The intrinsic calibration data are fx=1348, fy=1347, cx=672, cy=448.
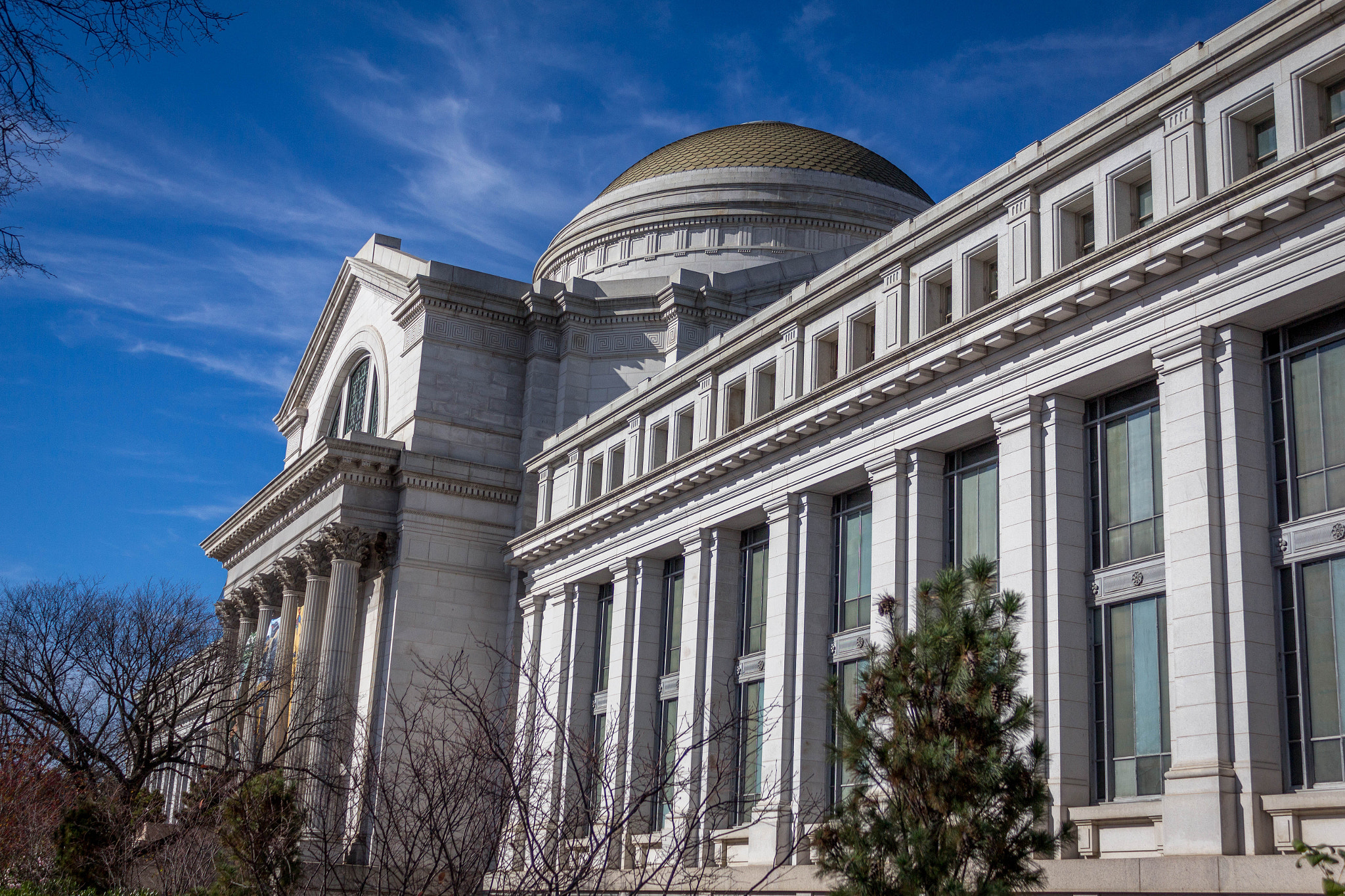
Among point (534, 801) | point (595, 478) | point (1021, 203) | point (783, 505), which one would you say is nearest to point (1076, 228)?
point (1021, 203)

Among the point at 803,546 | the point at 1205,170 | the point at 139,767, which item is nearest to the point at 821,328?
the point at 803,546

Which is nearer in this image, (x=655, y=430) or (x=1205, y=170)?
(x=1205, y=170)

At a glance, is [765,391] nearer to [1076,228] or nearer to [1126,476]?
[1076,228]

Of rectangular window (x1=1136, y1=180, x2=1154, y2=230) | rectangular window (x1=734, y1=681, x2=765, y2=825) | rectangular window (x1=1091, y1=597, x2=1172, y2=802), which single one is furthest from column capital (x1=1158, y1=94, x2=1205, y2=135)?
rectangular window (x1=734, y1=681, x2=765, y2=825)

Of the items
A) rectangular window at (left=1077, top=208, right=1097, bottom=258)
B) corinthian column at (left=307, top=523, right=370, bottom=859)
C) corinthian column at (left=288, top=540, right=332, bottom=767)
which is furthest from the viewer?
corinthian column at (left=288, top=540, right=332, bottom=767)

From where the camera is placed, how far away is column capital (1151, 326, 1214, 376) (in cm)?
2020

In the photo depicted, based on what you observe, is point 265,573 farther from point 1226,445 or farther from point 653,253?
point 1226,445

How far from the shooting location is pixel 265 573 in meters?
50.8

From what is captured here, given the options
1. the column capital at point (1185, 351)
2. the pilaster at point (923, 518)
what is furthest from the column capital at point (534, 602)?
the column capital at point (1185, 351)

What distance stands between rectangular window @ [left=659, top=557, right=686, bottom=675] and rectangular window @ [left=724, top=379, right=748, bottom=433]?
3.84 meters

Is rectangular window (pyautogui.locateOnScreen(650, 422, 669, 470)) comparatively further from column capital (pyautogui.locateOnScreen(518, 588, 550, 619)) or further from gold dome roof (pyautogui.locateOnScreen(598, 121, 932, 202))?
gold dome roof (pyautogui.locateOnScreen(598, 121, 932, 202))

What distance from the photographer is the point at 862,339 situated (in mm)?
29406

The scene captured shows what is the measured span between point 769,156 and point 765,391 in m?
28.7

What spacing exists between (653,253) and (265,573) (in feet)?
66.9
